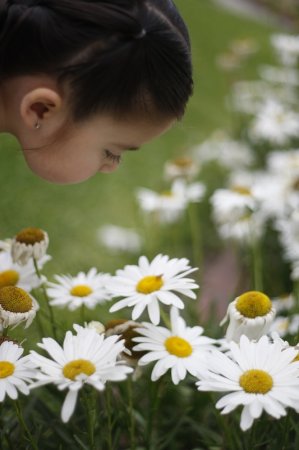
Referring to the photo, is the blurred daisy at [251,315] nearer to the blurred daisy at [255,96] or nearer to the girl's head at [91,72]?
the girl's head at [91,72]

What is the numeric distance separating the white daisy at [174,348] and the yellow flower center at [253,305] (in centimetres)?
6

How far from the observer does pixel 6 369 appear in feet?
2.11

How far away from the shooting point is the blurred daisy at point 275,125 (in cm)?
214

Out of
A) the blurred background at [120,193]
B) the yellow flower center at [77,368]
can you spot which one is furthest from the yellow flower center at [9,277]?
the blurred background at [120,193]

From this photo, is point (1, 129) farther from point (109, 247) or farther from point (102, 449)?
point (109, 247)

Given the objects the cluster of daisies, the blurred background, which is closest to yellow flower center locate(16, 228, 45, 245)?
the cluster of daisies

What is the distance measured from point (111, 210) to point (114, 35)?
1.58 m

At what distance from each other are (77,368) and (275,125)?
166 cm

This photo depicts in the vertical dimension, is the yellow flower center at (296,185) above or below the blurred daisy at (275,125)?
above

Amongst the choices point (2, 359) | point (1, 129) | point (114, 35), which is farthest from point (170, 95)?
point (2, 359)

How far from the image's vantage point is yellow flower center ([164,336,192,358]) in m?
0.73

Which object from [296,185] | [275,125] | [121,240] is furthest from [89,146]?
[275,125]

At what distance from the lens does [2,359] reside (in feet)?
2.15

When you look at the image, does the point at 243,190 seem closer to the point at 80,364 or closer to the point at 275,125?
the point at 275,125
